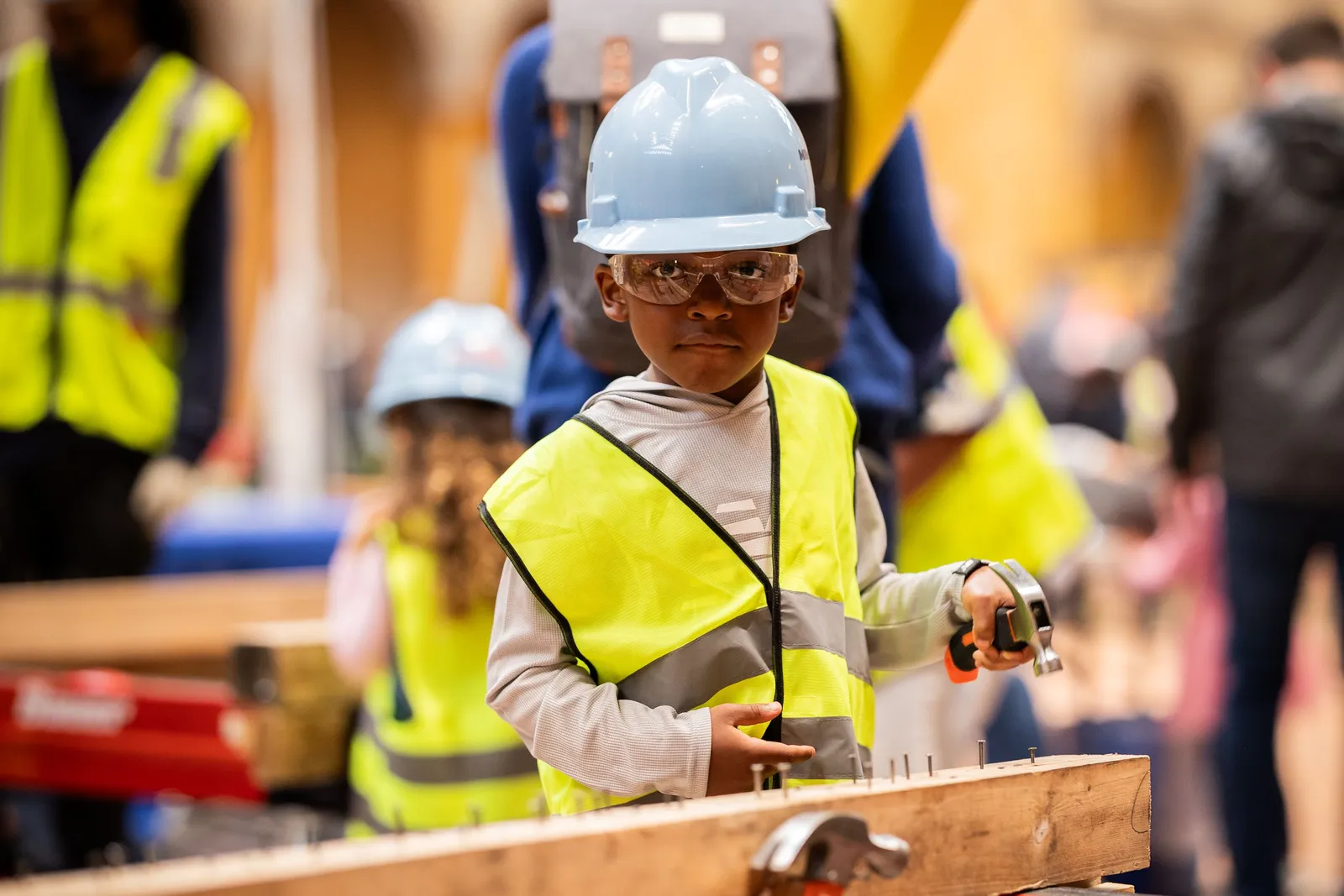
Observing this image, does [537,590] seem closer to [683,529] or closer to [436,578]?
[683,529]

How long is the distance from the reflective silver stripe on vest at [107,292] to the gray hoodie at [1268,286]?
2821 millimetres

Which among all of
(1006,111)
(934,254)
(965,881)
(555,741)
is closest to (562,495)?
(555,741)

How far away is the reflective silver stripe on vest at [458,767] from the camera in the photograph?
113 inches

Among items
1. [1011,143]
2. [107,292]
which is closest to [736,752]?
[107,292]

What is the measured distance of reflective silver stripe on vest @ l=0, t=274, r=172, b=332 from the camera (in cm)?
420

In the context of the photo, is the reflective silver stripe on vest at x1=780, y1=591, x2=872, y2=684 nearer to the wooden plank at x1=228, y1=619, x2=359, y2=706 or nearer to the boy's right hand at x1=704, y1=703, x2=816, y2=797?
the boy's right hand at x1=704, y1=703, x2=816, y2=797

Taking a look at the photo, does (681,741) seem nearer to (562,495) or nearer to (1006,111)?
(562,495)

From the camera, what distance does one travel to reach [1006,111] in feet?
42.8

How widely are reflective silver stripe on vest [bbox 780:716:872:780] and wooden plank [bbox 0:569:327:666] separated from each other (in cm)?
313

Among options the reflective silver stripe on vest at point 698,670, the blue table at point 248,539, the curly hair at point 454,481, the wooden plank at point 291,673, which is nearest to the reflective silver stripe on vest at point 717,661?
the reflective silver stripe on vest at point 698,670

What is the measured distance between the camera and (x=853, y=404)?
228 centimetres

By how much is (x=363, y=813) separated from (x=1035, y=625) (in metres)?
2.27

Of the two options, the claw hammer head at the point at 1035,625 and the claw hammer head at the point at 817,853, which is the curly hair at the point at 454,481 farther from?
the claw hammer head at the point at 817,853

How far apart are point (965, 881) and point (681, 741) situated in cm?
32
